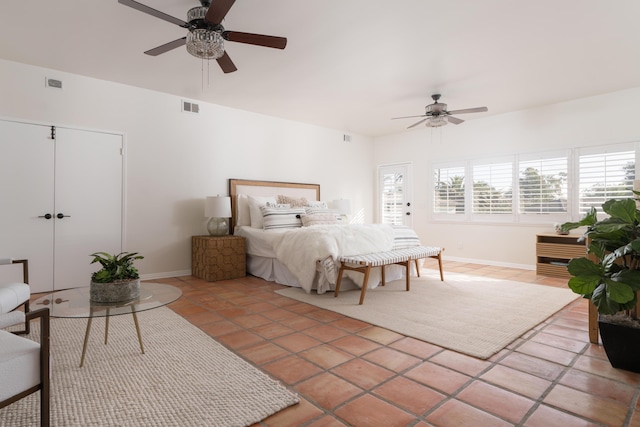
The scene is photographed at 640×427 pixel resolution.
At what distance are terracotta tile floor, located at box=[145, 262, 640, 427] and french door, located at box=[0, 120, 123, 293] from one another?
2.16 meters

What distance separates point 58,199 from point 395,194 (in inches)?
234

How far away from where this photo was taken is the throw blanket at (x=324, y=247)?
12.4 feet

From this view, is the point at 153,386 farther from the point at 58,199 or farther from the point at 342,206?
the point at 342,206

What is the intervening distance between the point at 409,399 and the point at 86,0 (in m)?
3.66

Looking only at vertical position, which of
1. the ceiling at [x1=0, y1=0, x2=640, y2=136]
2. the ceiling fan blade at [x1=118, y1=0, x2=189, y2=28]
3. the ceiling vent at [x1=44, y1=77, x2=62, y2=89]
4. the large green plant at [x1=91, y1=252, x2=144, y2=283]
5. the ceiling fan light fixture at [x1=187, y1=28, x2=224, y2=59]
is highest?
the ceiling at [x1=0, y1=0, x2=640, y2=136]

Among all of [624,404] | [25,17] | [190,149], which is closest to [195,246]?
[190,149]

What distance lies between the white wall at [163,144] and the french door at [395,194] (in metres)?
2.35

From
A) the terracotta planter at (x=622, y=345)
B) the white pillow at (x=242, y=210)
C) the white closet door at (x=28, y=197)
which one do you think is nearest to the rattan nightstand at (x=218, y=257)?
the white pillow at (x=242, y=210)

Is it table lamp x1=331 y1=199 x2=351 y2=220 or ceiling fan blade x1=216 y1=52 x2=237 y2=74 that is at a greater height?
ceiling fan blade x1=216 y1=52 x2=237 y2=74

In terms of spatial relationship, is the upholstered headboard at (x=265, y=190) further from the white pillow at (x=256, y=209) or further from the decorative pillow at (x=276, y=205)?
the decorative pillow at (x=276, y=205)

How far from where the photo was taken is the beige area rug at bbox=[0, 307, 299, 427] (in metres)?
1.59

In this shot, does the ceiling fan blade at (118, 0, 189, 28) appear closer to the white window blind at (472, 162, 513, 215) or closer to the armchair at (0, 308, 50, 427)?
the armchair at (0, 308, 50, 427)

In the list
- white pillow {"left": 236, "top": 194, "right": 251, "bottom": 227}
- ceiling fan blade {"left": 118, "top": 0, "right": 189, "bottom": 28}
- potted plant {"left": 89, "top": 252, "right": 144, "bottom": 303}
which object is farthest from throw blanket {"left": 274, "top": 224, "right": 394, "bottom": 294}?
ceiling fan blade {"left": 118, "top": 0, "right": 189, "bottom": 28}

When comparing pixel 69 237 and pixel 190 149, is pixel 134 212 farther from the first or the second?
pixel 190 149
